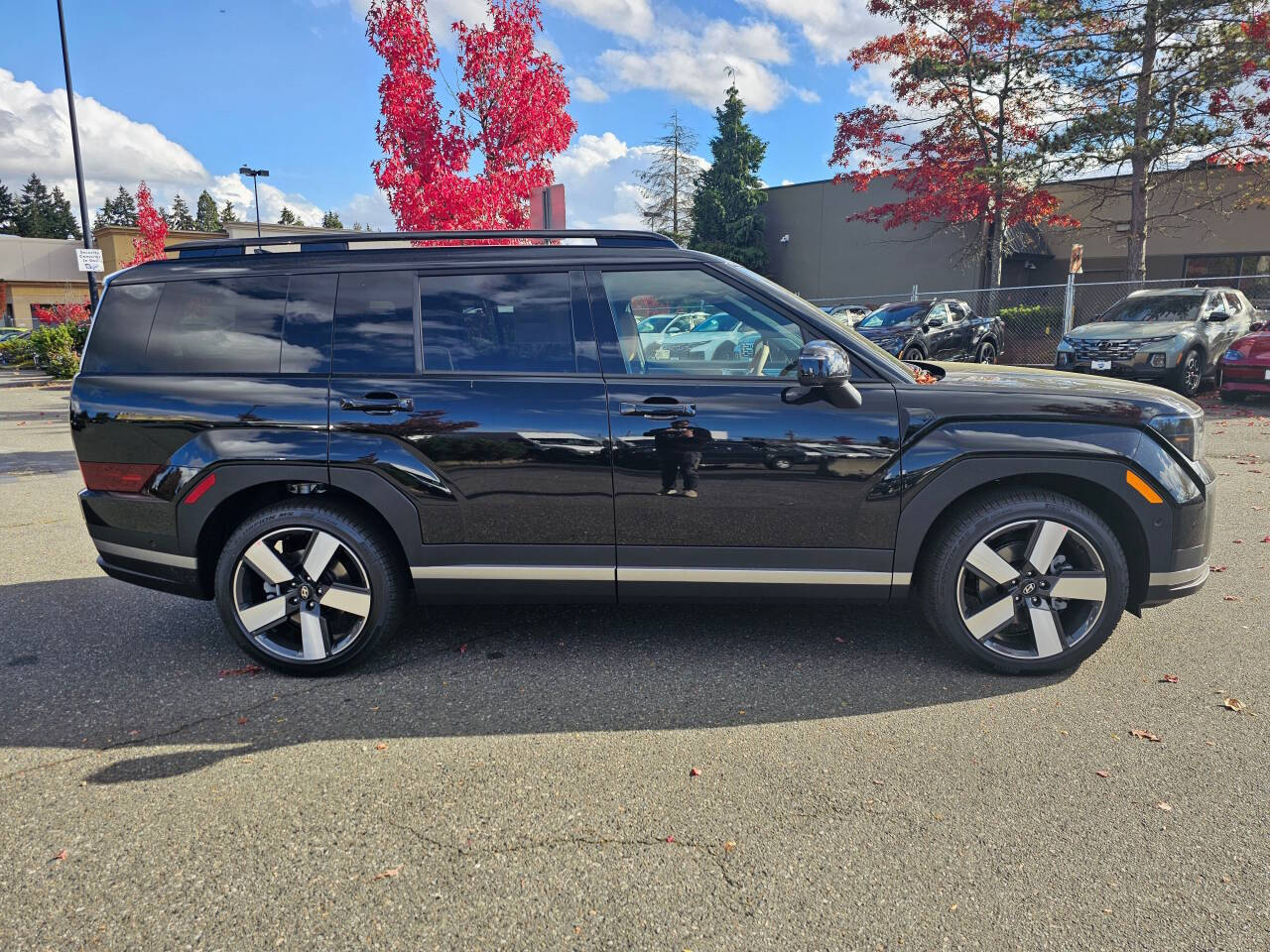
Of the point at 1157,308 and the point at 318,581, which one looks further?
the point at 1157,308

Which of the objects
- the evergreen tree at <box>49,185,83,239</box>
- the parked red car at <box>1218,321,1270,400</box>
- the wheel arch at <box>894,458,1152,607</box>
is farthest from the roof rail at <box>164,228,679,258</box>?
the evergreen tree at <box>49,185,83,239</box>

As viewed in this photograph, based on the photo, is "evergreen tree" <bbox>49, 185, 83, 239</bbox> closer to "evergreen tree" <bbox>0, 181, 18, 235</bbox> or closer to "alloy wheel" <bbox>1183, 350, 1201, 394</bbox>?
"evergreen tree" <bbox>0, 181, 18, 235</bbox>

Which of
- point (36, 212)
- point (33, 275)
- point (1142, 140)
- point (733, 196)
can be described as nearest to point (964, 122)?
point (1142, 140)

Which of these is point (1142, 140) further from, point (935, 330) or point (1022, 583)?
point (1022, 583)

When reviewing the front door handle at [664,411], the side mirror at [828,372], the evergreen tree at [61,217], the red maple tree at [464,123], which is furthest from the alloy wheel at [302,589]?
the evergreen tree at [61,217]

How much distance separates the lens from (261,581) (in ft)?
12.3

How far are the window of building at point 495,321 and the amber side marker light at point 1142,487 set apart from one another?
95.9 inches

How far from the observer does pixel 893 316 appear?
56.2 ft

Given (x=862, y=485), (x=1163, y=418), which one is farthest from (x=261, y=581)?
(x=1163, y=418)

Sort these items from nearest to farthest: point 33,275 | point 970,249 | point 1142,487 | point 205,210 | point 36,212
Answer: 1. point 1142,487
2. point 970,249
3. point 33,275
4. point 36,212
5. point 205,210

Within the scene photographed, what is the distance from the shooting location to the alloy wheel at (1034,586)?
3523 mm

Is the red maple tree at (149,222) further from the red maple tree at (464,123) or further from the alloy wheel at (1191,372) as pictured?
the alloy wheel at (1191,372)

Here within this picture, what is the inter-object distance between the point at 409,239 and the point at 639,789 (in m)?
2.61

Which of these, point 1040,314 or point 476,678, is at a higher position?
point 1040,314
